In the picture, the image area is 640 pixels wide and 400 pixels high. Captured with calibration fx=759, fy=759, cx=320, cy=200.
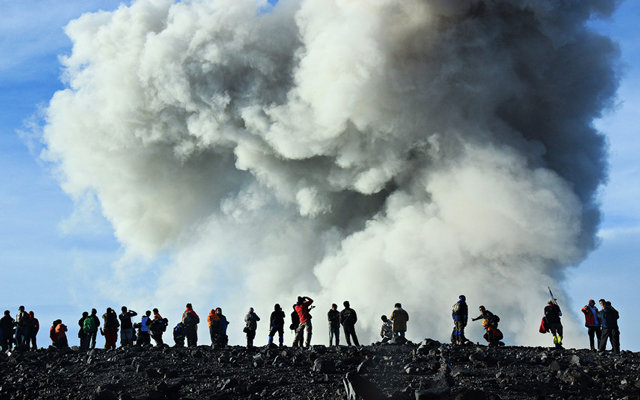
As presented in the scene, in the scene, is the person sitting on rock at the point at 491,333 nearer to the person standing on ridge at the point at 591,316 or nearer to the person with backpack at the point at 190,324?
the person standing on ridge at the point at 591,316

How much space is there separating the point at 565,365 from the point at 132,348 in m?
13.9

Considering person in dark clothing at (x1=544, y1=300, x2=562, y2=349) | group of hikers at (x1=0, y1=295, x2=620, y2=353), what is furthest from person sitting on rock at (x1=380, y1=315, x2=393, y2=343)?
person in dark clothing at (x1=544, y1=300, x2=562, y2=349)

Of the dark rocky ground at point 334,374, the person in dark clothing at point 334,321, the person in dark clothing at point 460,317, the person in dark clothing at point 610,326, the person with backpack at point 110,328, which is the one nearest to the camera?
the dark rocky ground at point 334,374

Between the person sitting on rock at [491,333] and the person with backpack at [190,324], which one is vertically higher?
the person with backpack at [190,324]

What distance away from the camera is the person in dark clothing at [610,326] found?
974 inches

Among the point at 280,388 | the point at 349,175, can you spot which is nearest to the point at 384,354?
the point at 280,388

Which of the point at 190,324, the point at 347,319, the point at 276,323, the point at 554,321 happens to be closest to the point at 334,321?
the point at 347,319

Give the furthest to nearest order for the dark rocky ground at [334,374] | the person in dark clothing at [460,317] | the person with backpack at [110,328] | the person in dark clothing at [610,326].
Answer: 1. the person with backpack at [110,328]
2. the person in dark clothing at [460,317]
3. the person in dark clothing at [610,326]
4. the dark rocky ground at [334,374]

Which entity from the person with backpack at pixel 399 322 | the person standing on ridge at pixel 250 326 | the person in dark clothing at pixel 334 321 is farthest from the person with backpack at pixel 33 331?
the person with backpack at pixel 399 322

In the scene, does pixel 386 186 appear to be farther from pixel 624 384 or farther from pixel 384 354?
pixel 624 384

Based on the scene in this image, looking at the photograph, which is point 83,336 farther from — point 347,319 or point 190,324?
point 347,319

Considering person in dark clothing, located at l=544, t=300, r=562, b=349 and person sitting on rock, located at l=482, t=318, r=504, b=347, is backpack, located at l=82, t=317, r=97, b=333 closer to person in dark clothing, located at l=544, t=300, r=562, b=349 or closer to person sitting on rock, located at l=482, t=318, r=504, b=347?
person sitting on rock, located at l=482, t=318, r=504, b=347

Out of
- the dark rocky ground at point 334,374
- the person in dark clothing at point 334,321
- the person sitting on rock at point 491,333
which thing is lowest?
the dark rocky ground at point 334,374

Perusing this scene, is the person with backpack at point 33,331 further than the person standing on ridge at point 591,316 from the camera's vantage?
Yes
